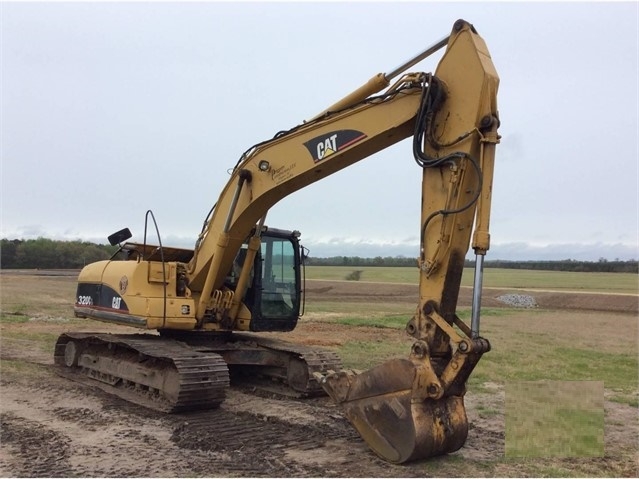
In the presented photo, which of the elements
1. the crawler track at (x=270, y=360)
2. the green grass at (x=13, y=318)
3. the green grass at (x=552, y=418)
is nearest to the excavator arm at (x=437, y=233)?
the green grass at (x=552, y=418)

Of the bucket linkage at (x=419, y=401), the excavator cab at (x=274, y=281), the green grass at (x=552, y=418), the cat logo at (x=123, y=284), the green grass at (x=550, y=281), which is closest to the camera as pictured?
the bucket linkage at (x=419, y=401)

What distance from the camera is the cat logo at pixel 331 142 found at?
281 inches

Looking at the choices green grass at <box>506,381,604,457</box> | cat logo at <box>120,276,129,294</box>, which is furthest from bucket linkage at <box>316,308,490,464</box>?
cat logo at <box>120,276,129,294</box>

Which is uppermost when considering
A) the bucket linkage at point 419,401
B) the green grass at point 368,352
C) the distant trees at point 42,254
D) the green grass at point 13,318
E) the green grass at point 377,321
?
the distant trees at point 42,254

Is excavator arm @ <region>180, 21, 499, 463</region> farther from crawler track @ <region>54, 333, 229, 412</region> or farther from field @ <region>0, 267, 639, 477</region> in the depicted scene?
crawler track @ <region>54, 333, 229, 412</region>

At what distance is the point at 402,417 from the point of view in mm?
5930

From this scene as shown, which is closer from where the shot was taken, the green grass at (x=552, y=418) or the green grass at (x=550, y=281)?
the green grass at (x=552, y=418)

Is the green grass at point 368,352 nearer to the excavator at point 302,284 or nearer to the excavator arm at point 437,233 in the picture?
the excavator at point 302,284

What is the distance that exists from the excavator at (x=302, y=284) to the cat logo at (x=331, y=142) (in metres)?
0.02

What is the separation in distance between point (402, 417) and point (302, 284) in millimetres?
4990

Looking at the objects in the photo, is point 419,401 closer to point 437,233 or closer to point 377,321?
point 437,233

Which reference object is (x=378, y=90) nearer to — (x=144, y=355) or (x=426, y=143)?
(x=426, y=143)

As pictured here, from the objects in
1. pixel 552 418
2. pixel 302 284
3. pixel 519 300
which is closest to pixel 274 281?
pixel 302 284

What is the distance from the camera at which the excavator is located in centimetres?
607
